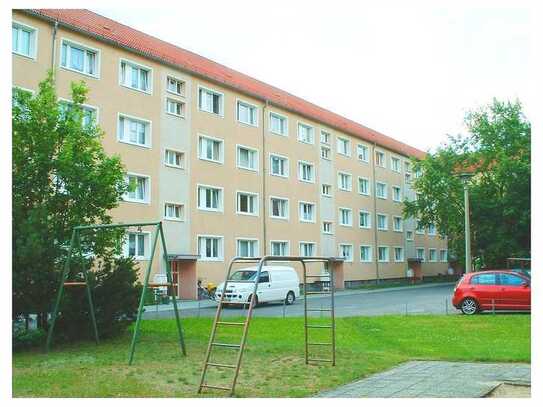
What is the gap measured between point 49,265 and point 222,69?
29.5 metres

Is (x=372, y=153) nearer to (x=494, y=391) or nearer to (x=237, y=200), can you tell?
(x=237, y=200)

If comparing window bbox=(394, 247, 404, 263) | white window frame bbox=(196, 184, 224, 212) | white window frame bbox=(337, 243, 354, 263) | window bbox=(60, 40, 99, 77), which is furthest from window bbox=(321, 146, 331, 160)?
window bbox=(60, 40, 99, 77)

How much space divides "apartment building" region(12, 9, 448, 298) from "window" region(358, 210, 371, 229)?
4.2 inches

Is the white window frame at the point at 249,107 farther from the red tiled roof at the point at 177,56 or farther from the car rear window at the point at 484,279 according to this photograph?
the car rear window at the point at 484,279

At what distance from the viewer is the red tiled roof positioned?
2750cm

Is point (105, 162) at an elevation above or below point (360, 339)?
above

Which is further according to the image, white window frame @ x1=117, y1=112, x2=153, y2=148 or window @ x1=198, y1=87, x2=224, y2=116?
window @ x1=198, y1=87, x2=224, y2=116

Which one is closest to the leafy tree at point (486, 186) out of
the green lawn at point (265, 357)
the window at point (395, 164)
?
the window at point (395, 164)

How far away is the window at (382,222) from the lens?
5110 centimetres

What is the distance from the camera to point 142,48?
100ft

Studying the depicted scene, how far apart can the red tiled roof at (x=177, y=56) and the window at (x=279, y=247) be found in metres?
8.29

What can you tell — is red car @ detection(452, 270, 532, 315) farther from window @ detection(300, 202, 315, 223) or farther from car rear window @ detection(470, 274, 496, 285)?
window @ detection(300, 202, 315, 223)

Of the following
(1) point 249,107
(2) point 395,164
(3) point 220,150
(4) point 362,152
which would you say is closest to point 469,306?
(3) point 220,150

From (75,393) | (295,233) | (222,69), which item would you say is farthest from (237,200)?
(75,393)
